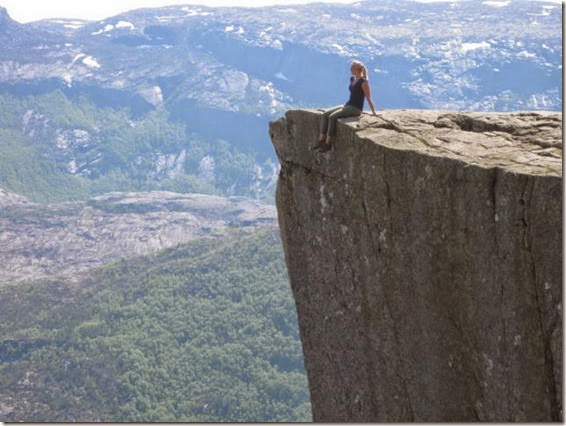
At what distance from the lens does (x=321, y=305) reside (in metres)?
19.5

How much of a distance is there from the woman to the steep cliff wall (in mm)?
A: 246

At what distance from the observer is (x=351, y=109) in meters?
19.1

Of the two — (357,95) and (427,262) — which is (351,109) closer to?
(357,95)

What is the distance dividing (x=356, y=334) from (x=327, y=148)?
11.9 ft

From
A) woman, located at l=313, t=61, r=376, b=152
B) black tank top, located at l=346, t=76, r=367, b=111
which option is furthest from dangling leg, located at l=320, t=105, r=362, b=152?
black tank top, located at l=346, t=76, r=367, b=111

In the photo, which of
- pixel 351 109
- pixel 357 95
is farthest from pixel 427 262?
pixel 357 95

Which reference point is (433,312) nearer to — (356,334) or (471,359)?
(471,359)

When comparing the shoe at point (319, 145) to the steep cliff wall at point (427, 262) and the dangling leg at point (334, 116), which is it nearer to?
the dangling leg at point (334, 116)

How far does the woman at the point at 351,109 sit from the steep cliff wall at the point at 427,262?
246 millimetres

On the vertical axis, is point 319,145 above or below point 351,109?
below

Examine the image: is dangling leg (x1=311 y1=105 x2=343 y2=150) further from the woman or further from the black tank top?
the black tank top

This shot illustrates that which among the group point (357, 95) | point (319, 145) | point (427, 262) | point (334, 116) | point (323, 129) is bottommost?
point (427, 262)

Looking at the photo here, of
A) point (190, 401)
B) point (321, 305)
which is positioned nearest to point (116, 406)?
point (190, 401)

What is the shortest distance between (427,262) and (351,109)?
4.09m
